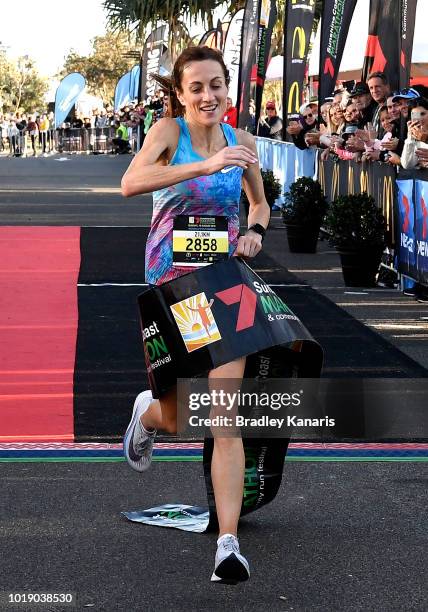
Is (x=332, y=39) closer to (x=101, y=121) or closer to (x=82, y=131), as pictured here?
(x=82, y=131)

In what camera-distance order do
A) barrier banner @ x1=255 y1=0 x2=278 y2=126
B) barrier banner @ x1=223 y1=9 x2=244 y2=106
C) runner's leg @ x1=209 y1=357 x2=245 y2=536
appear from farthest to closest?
barrier banner @ x1=223 y1=9 x2=244 y2=106, barrier banner @ x1=255 y1=0 x2=278 y2=126, runner's leg @ x1=209 y1=357 x2=245 y2=536

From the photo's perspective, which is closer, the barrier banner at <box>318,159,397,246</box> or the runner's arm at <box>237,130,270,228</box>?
the runner's arm at <box>237,130,270,228</box>

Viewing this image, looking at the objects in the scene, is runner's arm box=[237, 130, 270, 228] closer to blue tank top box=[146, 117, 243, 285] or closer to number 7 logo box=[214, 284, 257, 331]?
blue tank top box=[146, 117, 243, 285]

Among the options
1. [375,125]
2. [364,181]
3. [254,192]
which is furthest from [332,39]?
[254,192]

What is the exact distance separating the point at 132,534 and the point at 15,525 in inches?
19.5

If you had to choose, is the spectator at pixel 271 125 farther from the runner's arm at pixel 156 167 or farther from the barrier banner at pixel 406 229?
the runner's arm at pixel 156 167

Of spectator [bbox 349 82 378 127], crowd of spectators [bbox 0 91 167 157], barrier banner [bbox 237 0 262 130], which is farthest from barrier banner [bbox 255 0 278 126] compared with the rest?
crowd of spectators [bbox 0 91 167 157]

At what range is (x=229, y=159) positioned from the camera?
5.11 meters

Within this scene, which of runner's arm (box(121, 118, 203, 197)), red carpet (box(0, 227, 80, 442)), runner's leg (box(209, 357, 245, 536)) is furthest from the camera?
red carpet (box(0, 227, 80, 442))

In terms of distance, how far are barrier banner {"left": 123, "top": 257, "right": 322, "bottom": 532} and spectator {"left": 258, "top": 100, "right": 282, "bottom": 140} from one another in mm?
24365

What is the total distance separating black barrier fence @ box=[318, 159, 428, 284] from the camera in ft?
40.1

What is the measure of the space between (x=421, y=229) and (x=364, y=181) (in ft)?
10.8

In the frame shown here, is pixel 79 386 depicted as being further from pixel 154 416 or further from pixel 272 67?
pixel 272 67

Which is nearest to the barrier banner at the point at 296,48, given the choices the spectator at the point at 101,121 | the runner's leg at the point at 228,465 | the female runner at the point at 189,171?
the female runner at the point at 189,171
